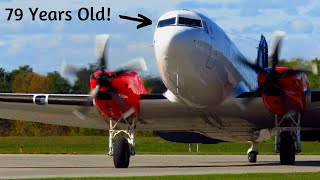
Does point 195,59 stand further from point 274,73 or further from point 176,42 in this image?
→ point 274,73

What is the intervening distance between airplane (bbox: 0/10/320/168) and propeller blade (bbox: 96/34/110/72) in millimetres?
37

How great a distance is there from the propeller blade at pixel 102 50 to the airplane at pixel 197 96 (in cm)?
4

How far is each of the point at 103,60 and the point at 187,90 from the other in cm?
362

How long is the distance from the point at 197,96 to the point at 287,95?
3530 mm

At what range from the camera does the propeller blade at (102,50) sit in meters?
29.9

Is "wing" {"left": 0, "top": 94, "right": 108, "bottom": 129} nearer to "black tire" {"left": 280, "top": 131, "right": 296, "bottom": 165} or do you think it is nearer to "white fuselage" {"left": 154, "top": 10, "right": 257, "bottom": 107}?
"white fuselage" {"left": 154, "top": 10, "right": 257, "bottom": 107}

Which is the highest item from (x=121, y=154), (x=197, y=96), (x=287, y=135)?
(x=197, y=96)

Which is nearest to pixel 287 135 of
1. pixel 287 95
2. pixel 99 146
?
pixel 287 95

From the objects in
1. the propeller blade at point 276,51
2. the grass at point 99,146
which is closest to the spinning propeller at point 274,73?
the propeller blade at point 276,51

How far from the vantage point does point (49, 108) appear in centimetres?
3522

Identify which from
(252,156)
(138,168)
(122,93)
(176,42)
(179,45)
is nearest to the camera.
A: (176,42)

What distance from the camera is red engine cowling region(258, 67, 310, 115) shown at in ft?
97.8

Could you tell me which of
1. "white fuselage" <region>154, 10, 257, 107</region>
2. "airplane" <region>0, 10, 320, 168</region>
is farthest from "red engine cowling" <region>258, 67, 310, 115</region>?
"white fuselage" <region>154, 10, 257, 107</region>

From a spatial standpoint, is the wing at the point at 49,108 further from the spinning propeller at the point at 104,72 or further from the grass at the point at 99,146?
the grass at the point at 99,146
